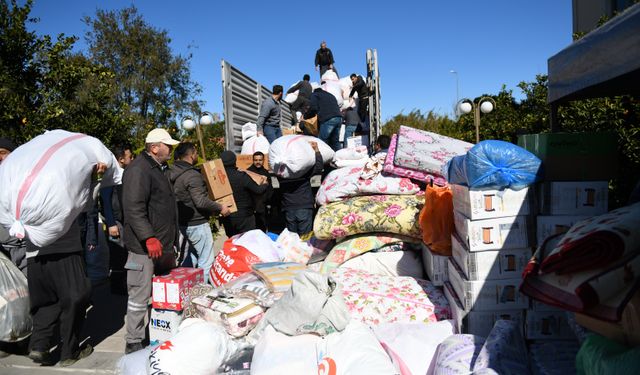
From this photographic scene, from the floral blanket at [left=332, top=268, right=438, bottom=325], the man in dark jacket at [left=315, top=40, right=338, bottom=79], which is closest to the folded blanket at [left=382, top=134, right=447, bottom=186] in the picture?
the floral blanket at [left=332, top=268, right=438, bottom=325]

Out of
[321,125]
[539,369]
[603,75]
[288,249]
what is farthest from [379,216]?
[321,125]

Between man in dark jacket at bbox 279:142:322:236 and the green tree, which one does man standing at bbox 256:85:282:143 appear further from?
the green tree

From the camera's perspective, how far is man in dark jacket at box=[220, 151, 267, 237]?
5508 mm

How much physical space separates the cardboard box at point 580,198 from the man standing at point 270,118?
18.9 ft

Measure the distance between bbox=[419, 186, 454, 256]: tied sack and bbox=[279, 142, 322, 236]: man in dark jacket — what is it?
223cm

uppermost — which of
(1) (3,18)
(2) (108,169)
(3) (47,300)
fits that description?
(1) (3,18)

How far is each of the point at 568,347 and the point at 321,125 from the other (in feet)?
19.0

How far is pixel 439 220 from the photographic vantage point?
3246mm

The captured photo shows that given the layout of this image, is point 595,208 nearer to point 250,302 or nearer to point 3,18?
point 250,302

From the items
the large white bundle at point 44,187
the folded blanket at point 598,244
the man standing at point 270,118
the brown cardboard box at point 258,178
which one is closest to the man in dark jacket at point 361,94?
the man standing at point 270,118

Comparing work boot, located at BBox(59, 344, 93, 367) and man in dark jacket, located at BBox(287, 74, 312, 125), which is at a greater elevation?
man in dark jacket, located at BBox(287, 74, 312, 125)

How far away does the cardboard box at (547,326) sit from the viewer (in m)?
2.35

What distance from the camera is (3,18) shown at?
17.8 ft

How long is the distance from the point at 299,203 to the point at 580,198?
335 centimetres
